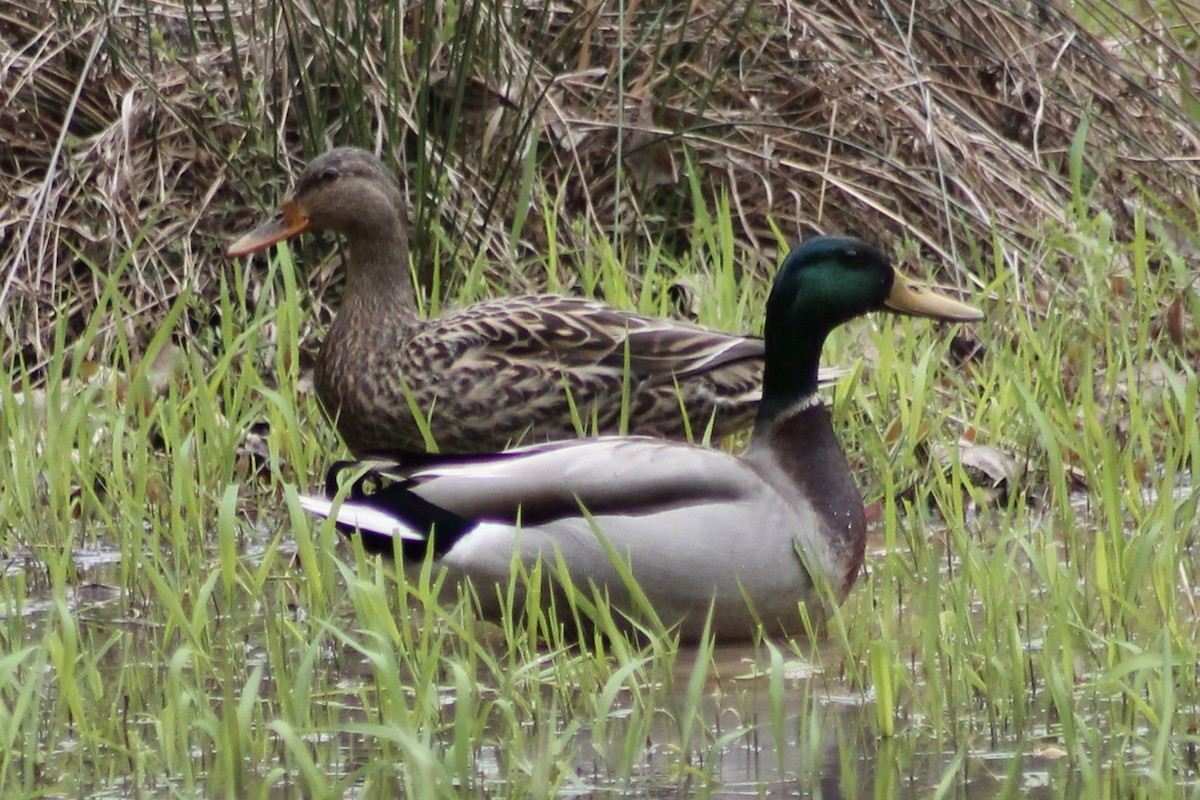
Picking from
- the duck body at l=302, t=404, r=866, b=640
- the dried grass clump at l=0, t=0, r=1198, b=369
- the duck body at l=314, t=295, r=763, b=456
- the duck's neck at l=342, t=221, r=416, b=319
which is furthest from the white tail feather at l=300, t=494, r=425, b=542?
the dried grass clump at l=0, t=0, r=1198, b=369

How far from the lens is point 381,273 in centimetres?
583

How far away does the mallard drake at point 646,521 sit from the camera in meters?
4.09

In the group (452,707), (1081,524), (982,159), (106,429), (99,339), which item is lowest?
(452,707)

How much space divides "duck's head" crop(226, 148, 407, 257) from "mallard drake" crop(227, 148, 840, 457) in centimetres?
44

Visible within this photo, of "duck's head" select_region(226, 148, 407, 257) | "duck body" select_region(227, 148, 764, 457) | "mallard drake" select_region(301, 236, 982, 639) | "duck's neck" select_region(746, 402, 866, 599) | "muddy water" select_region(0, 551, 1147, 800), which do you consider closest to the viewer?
"muddy water" select_region(0, 551, 1147, 800)

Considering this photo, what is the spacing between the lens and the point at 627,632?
4.18 meters

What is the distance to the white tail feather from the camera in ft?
13.6

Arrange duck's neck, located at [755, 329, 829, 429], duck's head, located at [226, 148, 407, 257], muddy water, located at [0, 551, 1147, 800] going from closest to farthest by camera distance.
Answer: muddy water, located at [0, 551, 1147, 800] → duck's neck, located at [755, 329, 829, 429] → duck's head, located at [226, 148, 407, 257]

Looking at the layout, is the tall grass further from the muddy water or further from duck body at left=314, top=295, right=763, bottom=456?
duck body at left=314, top=295, right=763, bottom=456

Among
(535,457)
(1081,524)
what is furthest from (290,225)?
(1081,524)

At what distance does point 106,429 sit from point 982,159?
10.5 ft

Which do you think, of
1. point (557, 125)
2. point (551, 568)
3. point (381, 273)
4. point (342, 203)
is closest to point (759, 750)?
point (551, 568)

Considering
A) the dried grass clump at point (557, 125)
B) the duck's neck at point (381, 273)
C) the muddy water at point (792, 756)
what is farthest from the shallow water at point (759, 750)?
the dried grass clump at point (557, 125)

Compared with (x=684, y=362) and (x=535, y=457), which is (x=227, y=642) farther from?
(x=684, y=362)
